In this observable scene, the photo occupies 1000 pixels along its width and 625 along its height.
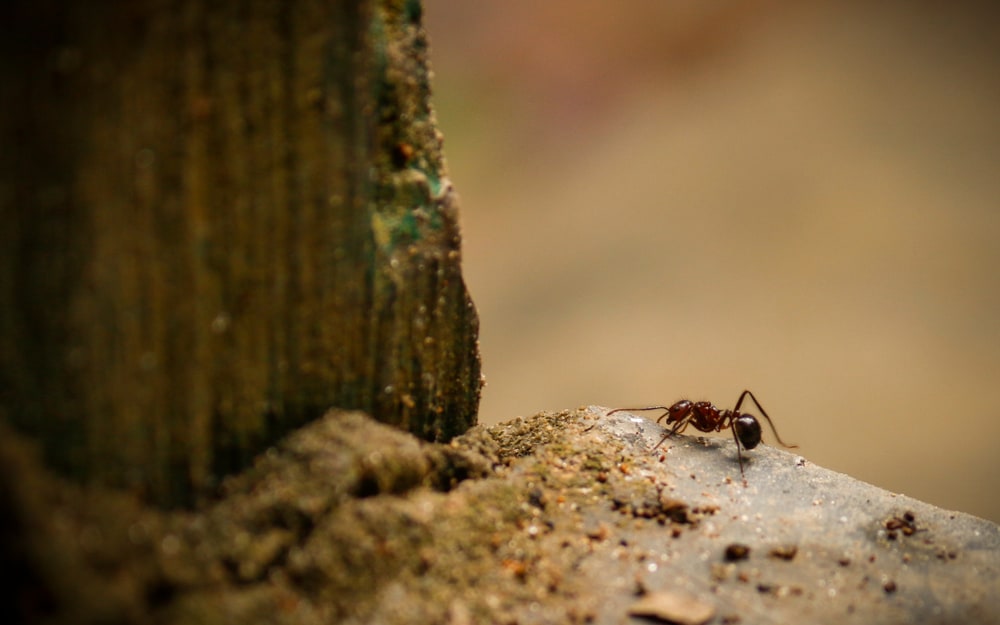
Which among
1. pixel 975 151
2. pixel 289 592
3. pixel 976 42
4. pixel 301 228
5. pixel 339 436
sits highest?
pixel 976 42

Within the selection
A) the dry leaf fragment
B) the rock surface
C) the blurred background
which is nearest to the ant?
the rock surface

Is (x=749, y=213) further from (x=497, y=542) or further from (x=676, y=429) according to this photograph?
(x=497, y=542)

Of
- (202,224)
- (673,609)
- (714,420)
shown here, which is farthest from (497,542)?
(714,420)

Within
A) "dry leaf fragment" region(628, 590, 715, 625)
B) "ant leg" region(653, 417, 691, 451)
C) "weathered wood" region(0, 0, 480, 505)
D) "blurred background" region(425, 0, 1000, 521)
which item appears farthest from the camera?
"blurred background" region(425, 0, 1000, 521)

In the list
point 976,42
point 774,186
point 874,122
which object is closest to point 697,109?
point 774,186

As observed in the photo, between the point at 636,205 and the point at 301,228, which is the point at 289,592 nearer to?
the point at 301,228

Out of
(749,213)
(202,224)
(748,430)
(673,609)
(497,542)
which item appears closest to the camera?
(202,224)

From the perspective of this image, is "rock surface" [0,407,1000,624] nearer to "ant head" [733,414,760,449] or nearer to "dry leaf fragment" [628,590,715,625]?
"dry leaf fragment" [628,590,715,625]

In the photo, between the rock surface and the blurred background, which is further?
the blurred background
